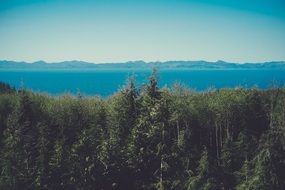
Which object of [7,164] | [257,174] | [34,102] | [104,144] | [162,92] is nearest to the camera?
[257,174]

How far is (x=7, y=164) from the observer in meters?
30.5

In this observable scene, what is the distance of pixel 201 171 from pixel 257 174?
407 centimetres

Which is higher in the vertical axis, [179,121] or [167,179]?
[179,121]

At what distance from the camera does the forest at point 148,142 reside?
30.5 meters

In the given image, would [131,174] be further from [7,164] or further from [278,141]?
[278,141]

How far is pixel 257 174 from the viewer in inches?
1091

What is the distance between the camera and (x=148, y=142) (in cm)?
3509

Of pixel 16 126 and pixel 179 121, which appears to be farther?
pixel 179 121

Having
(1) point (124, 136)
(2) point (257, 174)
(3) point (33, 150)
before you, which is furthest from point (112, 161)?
(2) point (257, 174)

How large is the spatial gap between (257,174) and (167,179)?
25.3ft

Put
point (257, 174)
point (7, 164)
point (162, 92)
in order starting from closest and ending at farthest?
point (257, 174), point (7, 164), point (162, 92)

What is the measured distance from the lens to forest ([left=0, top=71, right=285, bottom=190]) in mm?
30453

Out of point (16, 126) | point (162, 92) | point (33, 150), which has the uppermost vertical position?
point (162, 92)

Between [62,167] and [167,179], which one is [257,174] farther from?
[62,167]
